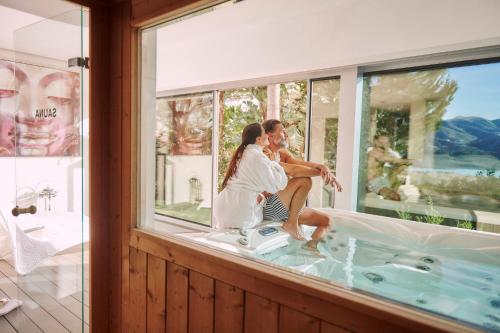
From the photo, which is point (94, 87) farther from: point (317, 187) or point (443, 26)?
point (443, 26)

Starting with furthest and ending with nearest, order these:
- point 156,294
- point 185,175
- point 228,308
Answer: point 185,175 → point 156,294 → point 228,308

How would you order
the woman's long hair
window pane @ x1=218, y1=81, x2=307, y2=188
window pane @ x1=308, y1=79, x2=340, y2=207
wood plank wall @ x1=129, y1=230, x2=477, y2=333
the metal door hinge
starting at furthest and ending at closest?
window pane @ x1=308, y1=79, x2=340, y2=207 < window pane @ x1=218, y1=81, x2=307, y2=188 < the woman's long hair < the metal door hinge < wood plank wall @ x1=129, y1=230, x2=477, y2=333

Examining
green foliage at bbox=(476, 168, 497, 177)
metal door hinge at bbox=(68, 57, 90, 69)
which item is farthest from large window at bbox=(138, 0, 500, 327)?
metal door hinge at bbox=(68, 57, 90, 69)

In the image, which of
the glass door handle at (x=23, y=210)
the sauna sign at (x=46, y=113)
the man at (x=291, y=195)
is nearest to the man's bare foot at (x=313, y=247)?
the man at (x=291, y=195)

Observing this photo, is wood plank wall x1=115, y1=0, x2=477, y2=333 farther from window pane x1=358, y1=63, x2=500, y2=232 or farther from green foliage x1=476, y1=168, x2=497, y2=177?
green foliage x1=476, y1=168, x2=497, y2=177

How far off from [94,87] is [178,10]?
A: 634mm

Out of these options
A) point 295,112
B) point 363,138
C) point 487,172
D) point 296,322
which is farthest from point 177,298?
point 487,172

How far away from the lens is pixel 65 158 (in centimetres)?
182

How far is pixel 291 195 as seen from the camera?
2.07 meters

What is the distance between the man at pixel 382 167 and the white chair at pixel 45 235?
1.94m

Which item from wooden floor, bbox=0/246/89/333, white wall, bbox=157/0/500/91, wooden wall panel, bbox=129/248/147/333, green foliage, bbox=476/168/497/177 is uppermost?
white wall, bbox=157/0/500/91

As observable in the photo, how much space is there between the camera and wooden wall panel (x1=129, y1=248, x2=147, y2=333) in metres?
1.52

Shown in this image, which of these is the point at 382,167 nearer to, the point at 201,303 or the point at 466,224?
the point at 466,224

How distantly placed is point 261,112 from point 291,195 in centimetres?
60
